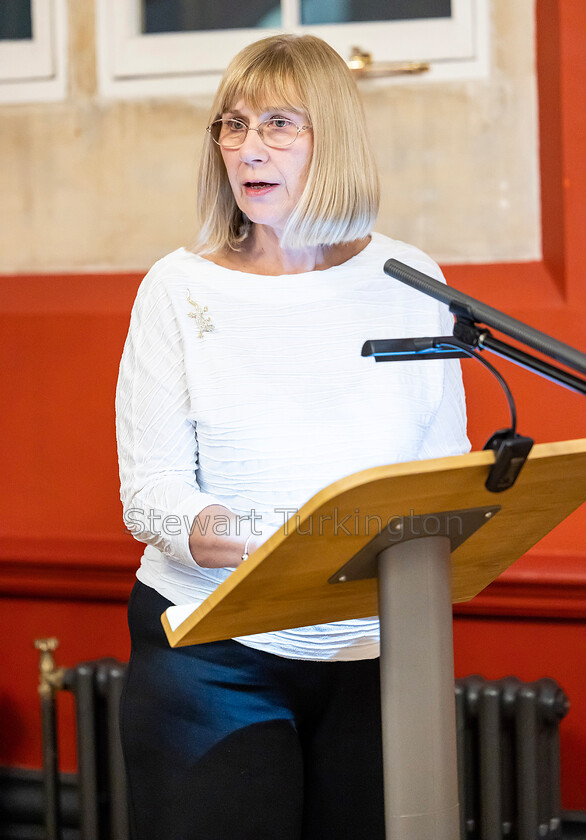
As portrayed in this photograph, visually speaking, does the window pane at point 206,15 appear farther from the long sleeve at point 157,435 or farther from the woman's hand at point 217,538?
the woman's hand at point 217,538

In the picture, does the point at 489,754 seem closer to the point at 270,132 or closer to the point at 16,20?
the point at 270,132

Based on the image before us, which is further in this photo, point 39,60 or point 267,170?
point 39,60

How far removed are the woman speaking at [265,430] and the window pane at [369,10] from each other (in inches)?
33.2

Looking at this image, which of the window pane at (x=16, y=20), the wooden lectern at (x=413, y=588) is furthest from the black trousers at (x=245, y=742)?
the window pane at (x=16, y=20)

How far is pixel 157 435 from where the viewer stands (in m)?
1.31

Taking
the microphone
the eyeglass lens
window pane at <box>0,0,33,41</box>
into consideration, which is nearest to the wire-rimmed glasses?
the eyeglass lens

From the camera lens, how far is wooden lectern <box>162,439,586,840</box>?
814mm

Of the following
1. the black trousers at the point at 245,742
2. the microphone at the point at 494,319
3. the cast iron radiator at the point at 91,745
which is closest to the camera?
the microphone at the point at 494,319

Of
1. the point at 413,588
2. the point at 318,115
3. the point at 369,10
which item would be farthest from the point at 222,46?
the point at 413,588

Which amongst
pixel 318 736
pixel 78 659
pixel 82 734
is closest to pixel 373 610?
pixel 318 736

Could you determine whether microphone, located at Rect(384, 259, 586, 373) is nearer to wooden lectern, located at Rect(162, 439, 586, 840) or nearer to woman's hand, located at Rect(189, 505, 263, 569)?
wooden lectern, located at Rect(162, 439, 586, 840)

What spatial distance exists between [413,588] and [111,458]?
57.6 inches

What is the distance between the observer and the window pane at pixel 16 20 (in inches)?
92.4

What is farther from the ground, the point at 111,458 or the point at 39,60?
the point at 39,60
